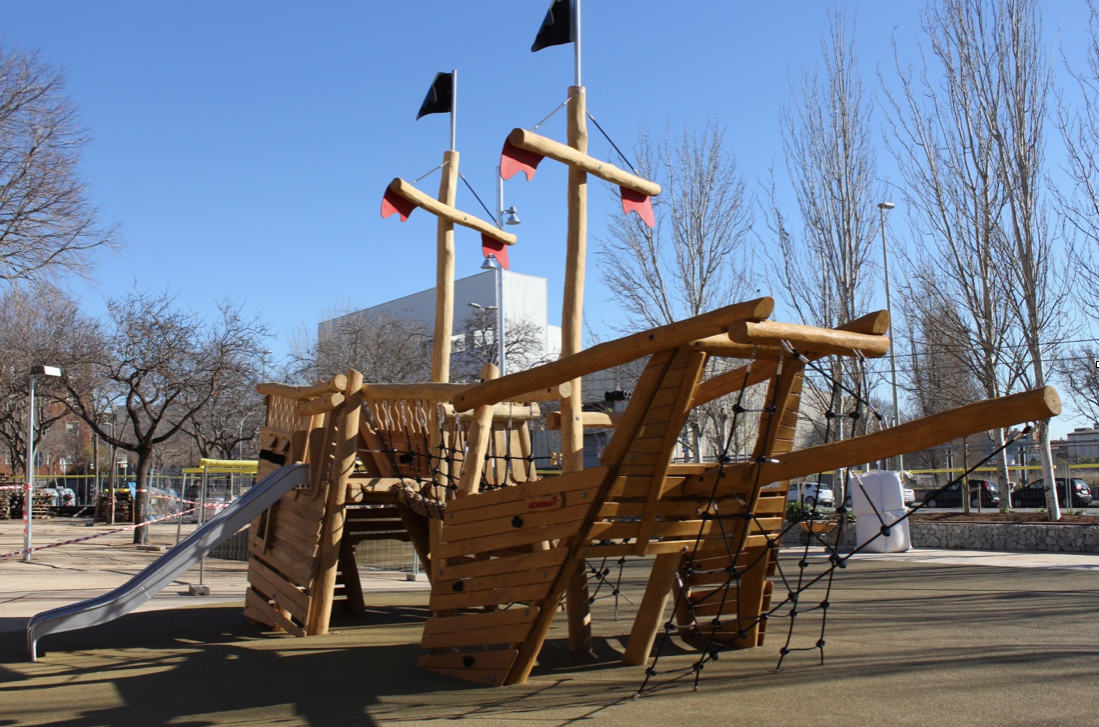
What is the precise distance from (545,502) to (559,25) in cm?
478

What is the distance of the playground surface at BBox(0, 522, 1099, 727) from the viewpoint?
5246mm

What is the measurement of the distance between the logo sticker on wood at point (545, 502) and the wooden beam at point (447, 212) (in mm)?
4738

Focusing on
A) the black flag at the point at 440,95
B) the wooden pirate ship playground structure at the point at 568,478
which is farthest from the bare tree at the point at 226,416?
the wooden pirate ship playground structure at the point at 568,478

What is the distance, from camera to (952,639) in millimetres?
7195

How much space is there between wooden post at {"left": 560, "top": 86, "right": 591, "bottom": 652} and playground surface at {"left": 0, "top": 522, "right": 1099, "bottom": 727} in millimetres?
378

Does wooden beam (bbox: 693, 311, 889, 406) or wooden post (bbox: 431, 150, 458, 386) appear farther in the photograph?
wooden post (bbox: 431, 150, 458, 386)

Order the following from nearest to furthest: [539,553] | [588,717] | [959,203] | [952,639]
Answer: [588,717] → [539,553] → [952,639] → [959,203]

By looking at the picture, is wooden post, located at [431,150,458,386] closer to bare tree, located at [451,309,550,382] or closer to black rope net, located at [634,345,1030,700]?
black rope net, located at [634,345,1030,700]

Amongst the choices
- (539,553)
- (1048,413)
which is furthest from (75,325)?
(1048,413)

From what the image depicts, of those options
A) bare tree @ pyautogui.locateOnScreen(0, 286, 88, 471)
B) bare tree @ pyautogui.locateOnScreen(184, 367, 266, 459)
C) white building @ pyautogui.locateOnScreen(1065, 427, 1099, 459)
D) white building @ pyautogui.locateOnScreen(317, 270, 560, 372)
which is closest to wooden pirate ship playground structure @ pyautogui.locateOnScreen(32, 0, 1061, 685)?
bare tree @ pyautogui.locateOnScreen(0, 286, 88, 471)

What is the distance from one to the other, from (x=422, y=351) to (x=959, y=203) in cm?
2277

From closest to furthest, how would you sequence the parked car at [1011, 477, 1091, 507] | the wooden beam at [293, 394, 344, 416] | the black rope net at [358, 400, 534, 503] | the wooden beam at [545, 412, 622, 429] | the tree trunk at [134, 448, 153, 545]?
the wooden beam at [545, 412, 622, 429] < the wooden beam at [293, 394, 344, 416] < the black rope net at [358, 400, 534, 503] < the tree trunk at [134, 448, 153, 545] < the parked car at [1011, 477, 1091, 507]

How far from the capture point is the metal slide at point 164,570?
23.0 ft

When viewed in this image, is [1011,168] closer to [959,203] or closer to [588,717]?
[959,203]
